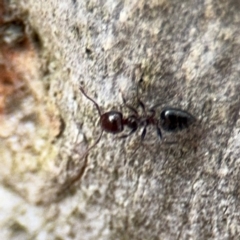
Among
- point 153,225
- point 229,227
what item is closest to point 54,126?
point 153,225

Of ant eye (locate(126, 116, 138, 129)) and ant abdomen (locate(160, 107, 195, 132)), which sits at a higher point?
ant abdomen (locate(160, 107, 195, 132))

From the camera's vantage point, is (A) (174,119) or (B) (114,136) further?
(B) (114,136)

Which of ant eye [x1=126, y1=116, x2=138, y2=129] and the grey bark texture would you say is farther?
ant eye [x1=126, y1=116, x2=138, y2=129]

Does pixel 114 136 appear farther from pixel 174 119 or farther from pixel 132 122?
pixel 174 119

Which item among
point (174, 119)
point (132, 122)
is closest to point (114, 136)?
point (132, 122)

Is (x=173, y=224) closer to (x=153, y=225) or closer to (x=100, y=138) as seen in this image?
(x=153, y=225)
